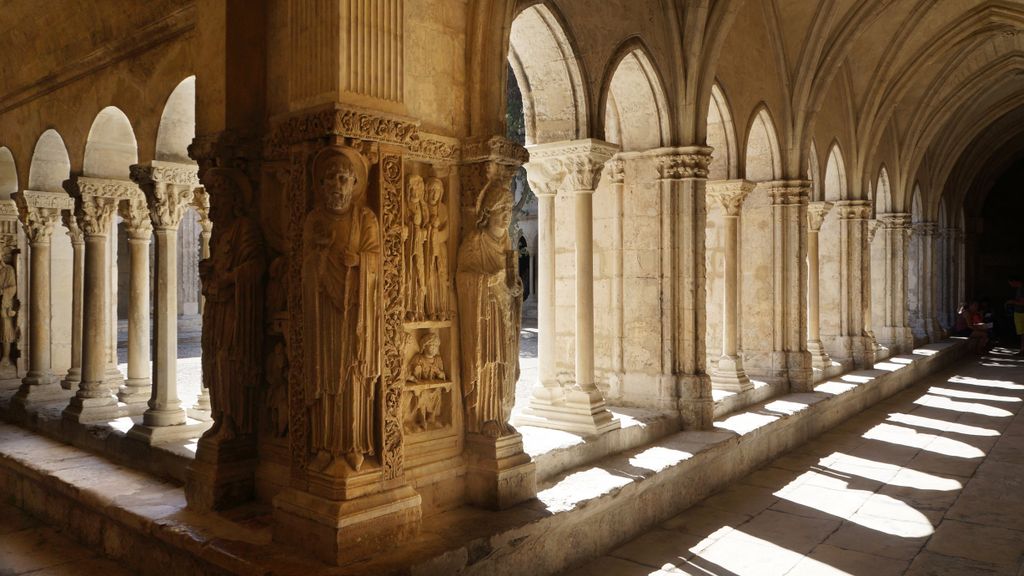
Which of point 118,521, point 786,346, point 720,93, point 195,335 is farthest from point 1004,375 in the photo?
point 195,335

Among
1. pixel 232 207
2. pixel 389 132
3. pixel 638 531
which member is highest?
pixel 389 132

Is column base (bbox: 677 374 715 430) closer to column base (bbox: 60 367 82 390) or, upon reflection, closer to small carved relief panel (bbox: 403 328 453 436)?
small carved relief panel (bbox: 403 328 453 436)

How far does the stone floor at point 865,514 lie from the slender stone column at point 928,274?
7.75 m

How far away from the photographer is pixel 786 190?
8844 millimetres

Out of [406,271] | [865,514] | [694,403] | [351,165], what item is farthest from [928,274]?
[351,165]

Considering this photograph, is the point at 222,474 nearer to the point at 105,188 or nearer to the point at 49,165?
the point at 105,188

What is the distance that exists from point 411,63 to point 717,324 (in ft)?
17.2

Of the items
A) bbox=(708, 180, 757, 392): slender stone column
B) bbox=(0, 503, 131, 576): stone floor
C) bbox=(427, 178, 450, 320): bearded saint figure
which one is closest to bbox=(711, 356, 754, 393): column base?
bbox=(708, 180, 757, 392): slender stone column

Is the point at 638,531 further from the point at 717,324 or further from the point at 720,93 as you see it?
the point at 720,93

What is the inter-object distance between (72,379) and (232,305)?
415 cm

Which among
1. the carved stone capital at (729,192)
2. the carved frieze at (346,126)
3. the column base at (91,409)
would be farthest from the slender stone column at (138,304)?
the carved stone capital at (729,192)

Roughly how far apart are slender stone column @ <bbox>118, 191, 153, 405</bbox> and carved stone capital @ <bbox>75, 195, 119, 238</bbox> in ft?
0.48

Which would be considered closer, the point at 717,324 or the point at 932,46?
the point at 717,324

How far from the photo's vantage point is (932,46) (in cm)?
1120
